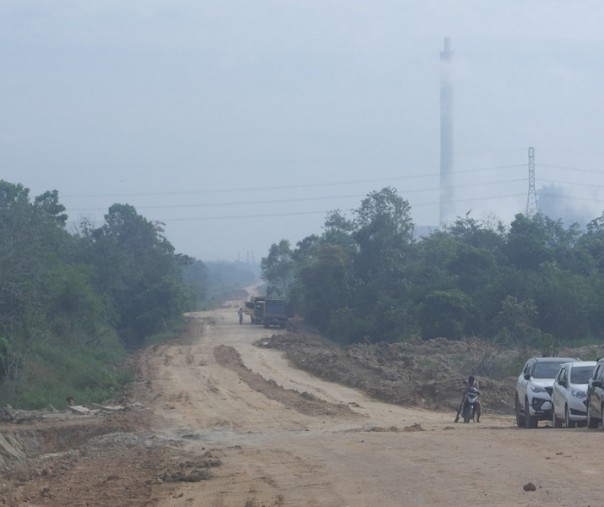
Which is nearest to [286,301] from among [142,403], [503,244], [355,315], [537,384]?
[355,315]

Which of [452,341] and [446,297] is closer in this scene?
[452,341]

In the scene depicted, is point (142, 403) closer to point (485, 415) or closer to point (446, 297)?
point (485, 415)

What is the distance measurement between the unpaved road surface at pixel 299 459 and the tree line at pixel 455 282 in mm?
20227

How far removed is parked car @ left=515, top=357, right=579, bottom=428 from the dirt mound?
564 cm

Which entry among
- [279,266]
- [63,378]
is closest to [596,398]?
[63,378]

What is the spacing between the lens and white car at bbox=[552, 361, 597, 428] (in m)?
21.8

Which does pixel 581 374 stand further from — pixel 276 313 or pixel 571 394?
pixel 276 313

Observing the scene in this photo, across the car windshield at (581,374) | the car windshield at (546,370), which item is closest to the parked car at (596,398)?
the car windshield at (581,374)

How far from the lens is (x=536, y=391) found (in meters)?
24.1

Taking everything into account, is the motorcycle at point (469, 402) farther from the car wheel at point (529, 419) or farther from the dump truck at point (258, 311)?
the dump truck at point (258, 311)

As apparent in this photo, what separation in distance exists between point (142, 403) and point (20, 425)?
4877 millimetres

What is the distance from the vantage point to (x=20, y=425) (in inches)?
1139

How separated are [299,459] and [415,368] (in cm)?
2628

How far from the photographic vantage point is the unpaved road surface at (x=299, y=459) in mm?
12758
